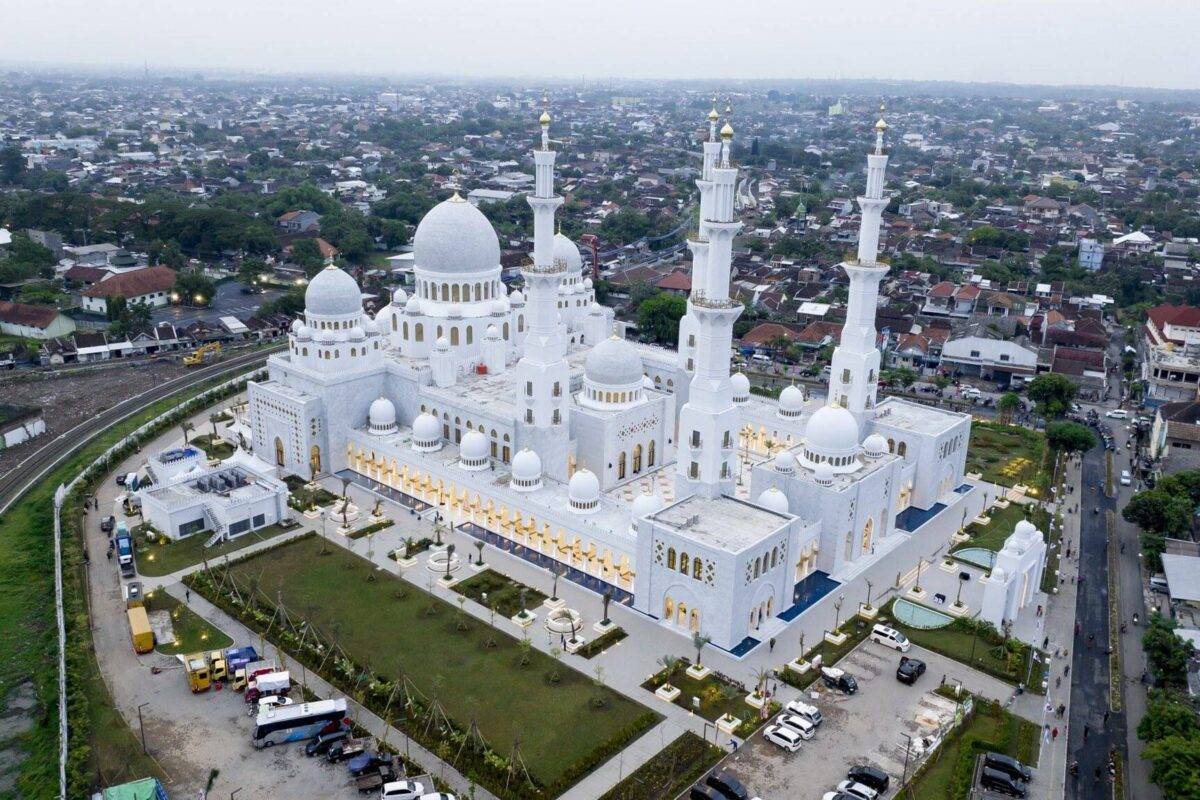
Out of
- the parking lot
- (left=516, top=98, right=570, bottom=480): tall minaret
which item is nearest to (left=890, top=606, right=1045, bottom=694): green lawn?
the parking lot

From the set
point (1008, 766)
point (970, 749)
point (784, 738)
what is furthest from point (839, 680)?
point (1008, 766)

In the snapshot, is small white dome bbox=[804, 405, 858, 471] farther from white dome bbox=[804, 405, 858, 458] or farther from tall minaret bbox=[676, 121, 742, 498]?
tall minaret bbox=[676, 121, 742, 498]

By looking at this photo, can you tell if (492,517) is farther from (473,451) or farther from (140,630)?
(140,630)

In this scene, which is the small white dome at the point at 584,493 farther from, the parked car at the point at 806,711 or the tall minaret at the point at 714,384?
the parked car at the point at 806,711

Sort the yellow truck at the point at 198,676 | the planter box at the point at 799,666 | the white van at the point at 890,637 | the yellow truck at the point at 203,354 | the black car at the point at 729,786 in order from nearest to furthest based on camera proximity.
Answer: the black car at the point at 729,786, the yellow truck at the point at 198,676, the planter box at the point at 799,666, the white van at the point at 890,637, the yellow truck at the point at 203,354

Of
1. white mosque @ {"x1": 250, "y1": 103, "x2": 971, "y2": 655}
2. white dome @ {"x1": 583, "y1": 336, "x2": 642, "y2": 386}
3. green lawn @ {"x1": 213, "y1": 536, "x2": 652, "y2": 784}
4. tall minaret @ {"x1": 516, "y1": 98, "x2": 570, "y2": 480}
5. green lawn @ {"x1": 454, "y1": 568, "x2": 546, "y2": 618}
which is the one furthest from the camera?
white dome @ {"x1": 583, "y1": 336, "x2": 642, "y2": 386}

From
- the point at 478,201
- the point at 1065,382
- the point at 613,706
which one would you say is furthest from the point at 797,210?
the point at 613,706

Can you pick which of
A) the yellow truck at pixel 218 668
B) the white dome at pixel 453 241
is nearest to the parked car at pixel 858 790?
the yellow truck at pixel 218 668
